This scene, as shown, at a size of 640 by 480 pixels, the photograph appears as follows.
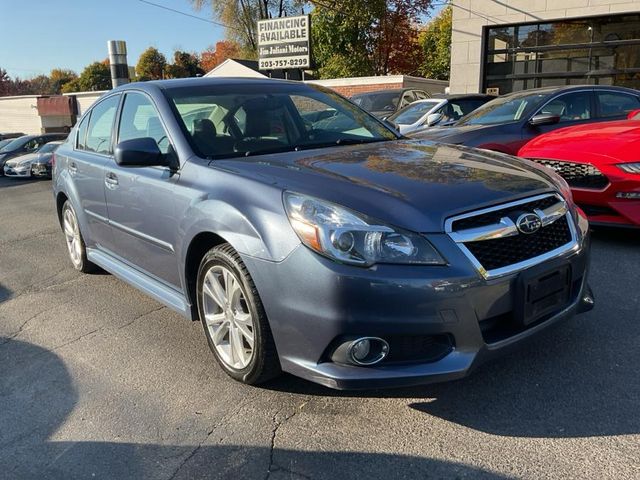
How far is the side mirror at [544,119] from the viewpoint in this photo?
21.4 ft

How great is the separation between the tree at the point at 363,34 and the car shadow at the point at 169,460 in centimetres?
2735

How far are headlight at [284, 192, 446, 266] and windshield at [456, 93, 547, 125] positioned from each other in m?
5.05

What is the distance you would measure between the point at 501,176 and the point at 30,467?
8.75 ft

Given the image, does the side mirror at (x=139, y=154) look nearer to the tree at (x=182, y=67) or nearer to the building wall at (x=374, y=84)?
the building wall at (x=374, y=84)

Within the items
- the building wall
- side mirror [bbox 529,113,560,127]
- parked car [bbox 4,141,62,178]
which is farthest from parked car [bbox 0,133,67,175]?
side mirror [bbox 529,113,560,127]

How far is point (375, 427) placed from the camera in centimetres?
263

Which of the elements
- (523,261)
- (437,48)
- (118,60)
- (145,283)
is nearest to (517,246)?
(523,261)

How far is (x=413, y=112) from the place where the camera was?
11391 millimetres

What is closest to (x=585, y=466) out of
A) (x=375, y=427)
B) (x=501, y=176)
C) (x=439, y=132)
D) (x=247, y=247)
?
(x=375, y=427)

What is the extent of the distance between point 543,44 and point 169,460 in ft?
57.9

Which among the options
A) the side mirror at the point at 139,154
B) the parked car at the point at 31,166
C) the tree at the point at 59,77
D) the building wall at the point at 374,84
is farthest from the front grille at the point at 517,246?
the tree at the point at 59,77

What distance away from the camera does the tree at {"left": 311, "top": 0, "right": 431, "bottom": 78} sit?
28.0 metres

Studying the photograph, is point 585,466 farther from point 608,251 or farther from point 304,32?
point 304,32

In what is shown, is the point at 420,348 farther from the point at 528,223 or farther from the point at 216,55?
the point at 216,55
